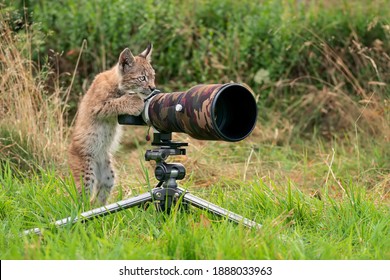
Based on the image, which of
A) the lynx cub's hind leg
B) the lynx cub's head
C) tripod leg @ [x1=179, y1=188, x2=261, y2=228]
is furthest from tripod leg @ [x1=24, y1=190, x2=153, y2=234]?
the lynx cub's hind leg

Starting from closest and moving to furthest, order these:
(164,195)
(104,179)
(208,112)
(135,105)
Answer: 1. (208,112)
2. (164,195)
3. (135,105)
4. (104,179)

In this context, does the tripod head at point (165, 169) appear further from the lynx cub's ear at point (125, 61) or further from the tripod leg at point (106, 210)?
the lynx cub's ear at point (125, 61)

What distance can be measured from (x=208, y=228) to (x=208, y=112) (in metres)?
0.65

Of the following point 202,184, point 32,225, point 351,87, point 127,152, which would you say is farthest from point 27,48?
point 351,87

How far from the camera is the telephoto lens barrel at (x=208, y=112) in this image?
361 cm

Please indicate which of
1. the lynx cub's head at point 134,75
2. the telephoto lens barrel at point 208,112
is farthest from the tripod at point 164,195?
the lynx cub's head at point 134,75

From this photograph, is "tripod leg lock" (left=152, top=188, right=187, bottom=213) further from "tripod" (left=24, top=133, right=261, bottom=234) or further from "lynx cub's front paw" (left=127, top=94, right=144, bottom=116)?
"lynx cub's front paw" (left=127, top=94, right=144, bottom=116)

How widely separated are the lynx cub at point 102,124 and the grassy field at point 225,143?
0.67 ft

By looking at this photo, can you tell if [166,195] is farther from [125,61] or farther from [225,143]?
[225,143]

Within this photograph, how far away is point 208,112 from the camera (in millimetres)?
3564

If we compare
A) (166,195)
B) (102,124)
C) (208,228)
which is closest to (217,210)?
(208,228)

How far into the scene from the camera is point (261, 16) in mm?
7891

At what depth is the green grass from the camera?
3.43 metres

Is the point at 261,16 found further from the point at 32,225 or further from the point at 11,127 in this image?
the point at 32,225
